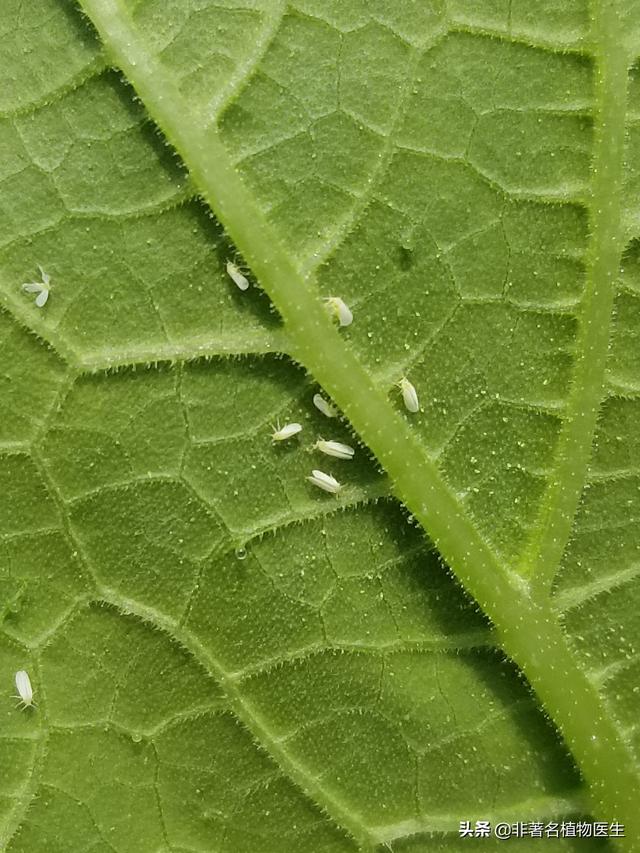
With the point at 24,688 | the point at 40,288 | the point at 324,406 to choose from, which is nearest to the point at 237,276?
the point at 324,406

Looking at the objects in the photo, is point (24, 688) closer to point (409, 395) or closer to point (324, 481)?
point (324, 481)

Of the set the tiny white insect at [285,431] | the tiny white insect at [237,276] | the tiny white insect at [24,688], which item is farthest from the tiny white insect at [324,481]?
the tiny white insect at [24,688]

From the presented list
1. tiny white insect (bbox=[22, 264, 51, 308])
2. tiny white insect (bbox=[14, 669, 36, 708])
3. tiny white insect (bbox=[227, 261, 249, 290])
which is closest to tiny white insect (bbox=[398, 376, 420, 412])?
tiny white insect (bbox=[227, 261, 249, 290])

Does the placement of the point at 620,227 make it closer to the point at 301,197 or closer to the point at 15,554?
the point at 301,197

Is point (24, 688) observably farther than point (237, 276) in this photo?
Yes

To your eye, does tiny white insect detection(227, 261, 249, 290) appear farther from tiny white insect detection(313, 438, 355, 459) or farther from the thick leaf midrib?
tiny white insect detection(313, 438, 355, 459)

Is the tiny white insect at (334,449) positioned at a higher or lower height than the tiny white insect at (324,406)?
lower

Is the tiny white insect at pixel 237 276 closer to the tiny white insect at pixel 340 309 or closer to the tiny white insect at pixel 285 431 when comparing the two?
the tiny white insect at pixel 340 309
